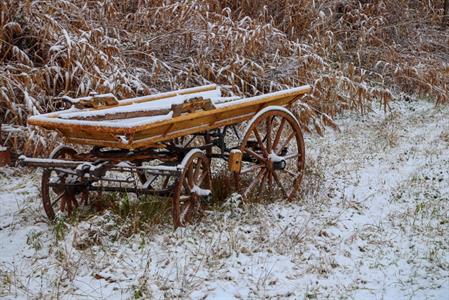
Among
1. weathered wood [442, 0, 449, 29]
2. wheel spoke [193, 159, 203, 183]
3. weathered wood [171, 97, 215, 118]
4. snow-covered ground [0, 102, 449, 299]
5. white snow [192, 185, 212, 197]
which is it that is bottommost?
snow-covered ground [0, 102, 449, 299]

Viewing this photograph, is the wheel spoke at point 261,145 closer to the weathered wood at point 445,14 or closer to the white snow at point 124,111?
the white snow at point 124,111

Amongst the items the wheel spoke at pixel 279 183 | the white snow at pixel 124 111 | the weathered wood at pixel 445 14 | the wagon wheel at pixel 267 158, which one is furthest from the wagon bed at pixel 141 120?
the weathered wood at pixel 445 14

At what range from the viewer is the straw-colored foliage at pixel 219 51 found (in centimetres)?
603

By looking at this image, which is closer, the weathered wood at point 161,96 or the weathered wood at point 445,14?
the weathered wood at point 161,96

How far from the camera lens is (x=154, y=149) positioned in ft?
13.8

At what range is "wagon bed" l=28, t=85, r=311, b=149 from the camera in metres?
3.49

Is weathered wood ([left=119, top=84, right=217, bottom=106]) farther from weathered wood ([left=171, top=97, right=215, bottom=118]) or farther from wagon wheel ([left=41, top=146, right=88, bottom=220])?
weathered wood ([left=171, top=97, right=215, bottom=118])

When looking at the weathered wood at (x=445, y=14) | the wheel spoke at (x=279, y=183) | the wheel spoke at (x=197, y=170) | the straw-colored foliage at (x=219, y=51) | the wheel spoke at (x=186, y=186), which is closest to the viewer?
the wheel spoke at (x=186, y=186)

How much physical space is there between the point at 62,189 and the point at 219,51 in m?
3.87

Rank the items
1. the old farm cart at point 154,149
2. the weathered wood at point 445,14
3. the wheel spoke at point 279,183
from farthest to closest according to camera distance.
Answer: the weathered wood at point 445,14 < the wheel spoke at point 279,183 < the old farm cart at point 154,149

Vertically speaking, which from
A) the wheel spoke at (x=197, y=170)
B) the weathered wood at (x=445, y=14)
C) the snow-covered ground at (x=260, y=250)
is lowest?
the snow-covered ground at (x=260, y=250)

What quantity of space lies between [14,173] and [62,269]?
2.40 meters

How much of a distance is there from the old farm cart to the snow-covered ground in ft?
0.83

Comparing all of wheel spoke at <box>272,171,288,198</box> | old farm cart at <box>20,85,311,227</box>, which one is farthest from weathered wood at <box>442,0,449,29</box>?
wheel spoke at <box>272,171,288,198</box>
